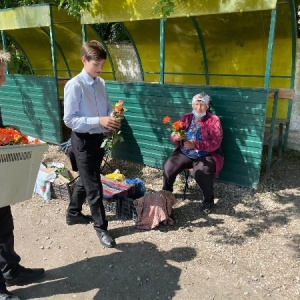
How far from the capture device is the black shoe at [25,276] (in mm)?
3094

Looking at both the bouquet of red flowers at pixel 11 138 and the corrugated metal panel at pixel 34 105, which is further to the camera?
the corrugated metal panel at pixel 34 105

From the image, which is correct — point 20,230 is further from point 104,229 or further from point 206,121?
Result: point 206,121

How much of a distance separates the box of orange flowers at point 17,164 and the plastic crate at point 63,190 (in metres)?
2.16

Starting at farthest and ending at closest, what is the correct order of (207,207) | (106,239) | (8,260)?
(207,207)
(106,239)
(8,260)

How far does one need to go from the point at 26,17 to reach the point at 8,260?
5055 millimetres

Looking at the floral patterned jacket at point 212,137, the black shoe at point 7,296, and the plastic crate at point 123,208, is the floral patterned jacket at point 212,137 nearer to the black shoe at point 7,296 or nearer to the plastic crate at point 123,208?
the plastic crate at point 123,208

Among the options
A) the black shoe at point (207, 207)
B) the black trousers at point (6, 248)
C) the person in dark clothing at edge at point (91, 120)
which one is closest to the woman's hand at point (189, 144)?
the black shoe at point (207, 207)

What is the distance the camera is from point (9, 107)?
7914 mm

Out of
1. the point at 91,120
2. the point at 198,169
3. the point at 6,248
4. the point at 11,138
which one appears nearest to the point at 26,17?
the point at 91,120

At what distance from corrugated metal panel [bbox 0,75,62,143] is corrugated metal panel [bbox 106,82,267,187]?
1.55 m

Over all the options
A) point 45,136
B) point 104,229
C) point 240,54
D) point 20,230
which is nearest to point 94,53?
point 104,229

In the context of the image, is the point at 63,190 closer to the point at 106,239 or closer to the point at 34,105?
the point at 106,239

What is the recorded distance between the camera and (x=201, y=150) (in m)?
4.51

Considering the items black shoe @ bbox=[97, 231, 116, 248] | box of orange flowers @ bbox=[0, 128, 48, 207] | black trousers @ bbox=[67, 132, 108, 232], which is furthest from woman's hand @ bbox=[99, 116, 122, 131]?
black shoe @ bbox=[97, 231, 116, 248]
